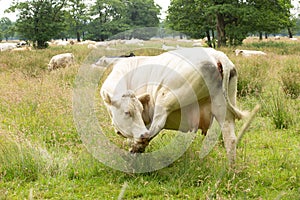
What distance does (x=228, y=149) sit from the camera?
3.82 metres

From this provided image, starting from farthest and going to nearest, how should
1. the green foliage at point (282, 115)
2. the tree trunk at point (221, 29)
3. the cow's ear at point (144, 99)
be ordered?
the tree trunk at point (221, 29), the green foliage at point (282, 115), the cow's ear at point (144, 99)

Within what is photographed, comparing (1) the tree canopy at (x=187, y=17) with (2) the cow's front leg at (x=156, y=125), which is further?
(1) the tree canopy at (x=187, y=17)

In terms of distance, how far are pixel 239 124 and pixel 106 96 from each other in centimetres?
306

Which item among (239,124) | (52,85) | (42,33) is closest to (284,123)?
(239,124)

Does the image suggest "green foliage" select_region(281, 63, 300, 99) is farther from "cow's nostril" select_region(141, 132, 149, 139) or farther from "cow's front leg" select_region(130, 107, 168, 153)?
"cow's nostril" select_region(141, 132, 149, 139)

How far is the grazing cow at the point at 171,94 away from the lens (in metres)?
3.28

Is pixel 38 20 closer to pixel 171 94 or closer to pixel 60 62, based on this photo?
pixel 60 62

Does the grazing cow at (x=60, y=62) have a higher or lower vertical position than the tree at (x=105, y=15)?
lower

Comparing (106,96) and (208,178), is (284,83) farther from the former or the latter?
(106,96)

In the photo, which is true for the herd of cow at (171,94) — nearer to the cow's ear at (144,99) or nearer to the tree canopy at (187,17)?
the cow's ear at (144,99)

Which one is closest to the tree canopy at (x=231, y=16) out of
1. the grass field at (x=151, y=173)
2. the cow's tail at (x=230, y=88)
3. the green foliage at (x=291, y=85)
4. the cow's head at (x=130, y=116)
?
the green foliage at (x=291, y=85)

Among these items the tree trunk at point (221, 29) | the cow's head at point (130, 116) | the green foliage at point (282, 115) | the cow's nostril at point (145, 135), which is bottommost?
the green foliage at point (282, 115)

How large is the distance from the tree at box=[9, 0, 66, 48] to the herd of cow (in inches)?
1045

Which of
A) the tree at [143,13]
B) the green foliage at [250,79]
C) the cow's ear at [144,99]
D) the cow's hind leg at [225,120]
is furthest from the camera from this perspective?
the tree at [143,13]
